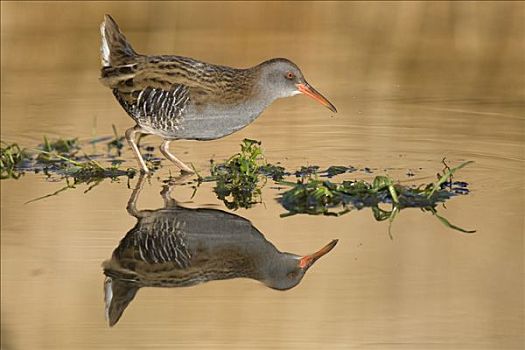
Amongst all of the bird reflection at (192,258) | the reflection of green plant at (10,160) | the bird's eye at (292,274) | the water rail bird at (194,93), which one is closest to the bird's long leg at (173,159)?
the water rail bird at (194,93)

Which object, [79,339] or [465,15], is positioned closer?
[79,339]

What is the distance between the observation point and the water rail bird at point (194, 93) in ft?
27.5

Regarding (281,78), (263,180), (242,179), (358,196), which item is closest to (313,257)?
(358,196)

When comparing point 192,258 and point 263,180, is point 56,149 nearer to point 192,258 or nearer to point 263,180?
point 263,180

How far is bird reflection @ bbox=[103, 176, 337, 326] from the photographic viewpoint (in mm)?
6254

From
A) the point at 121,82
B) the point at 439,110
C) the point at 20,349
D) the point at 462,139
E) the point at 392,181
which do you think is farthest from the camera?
the point at 439,110

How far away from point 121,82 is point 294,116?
2326mm

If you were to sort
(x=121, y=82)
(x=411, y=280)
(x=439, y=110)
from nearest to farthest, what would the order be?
1. (x=411, y=280)
2. (x=121, y=82)
3. (x=439, y=110)

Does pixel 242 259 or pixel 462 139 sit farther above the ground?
pixel 462 139

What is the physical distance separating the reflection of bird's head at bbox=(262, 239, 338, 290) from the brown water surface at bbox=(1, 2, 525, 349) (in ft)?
0.19

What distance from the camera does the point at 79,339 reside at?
561 cm

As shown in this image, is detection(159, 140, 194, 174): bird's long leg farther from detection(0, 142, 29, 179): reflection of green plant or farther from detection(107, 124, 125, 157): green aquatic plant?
detection(0, 142, 29, 179): reflection of green plant

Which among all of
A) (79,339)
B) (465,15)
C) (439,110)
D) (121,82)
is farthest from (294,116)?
(79,339)

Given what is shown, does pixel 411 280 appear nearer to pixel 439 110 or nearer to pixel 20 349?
pixel 20 349
